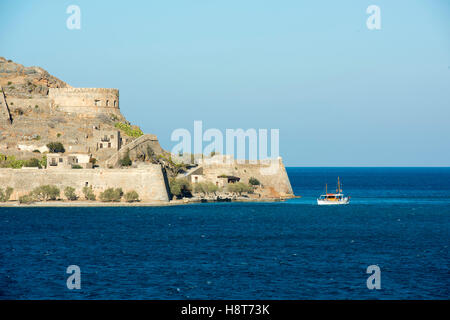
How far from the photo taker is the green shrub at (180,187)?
76.9m

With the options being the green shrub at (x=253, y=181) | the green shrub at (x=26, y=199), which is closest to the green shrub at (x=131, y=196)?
the green shrub at (x=26, y=199)

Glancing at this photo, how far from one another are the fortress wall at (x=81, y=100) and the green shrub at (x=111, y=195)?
66.1ft

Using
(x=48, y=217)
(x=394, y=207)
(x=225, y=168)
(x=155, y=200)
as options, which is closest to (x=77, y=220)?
(x=48, y=217)

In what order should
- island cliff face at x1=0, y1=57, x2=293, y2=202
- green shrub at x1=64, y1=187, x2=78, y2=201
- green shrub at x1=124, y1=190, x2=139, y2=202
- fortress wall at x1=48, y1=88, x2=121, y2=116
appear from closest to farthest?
green shrub at x1=64, y1=187, x2=78, y2=201, island cliff face at x1=0, y1=57, x2=293, y2=202, green shrub at x1=124, y1=190, x2=139, y2=202, fortress wall at x1=48, y1=88, x2=121, y2=116

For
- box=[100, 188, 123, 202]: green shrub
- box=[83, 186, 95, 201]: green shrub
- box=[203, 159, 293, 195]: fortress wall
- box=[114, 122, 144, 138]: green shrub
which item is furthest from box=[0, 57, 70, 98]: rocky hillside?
box=[100, 188, 123, 202]: green shrub

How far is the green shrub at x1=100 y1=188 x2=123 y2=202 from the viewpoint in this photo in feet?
231

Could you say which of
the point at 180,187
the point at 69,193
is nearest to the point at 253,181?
the point at 180,187

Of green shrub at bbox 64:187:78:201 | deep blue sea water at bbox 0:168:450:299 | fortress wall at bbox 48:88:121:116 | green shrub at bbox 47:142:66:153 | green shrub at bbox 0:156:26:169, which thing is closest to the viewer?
deep blue sea water at bbox 0:168:450:299

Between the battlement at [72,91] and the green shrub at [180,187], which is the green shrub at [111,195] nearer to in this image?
the green shrub at [180,187]

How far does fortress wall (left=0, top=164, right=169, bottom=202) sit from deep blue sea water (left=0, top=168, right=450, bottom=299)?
2578 millimetres

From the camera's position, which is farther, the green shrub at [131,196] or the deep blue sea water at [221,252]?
the green shrub at [131,196]

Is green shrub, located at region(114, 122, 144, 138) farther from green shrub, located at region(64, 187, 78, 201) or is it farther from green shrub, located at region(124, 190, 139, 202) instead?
green shrub, located at region(64, 187, 78, 201)

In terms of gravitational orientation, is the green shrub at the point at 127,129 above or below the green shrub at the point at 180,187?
above

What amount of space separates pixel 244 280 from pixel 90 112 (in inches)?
2265
